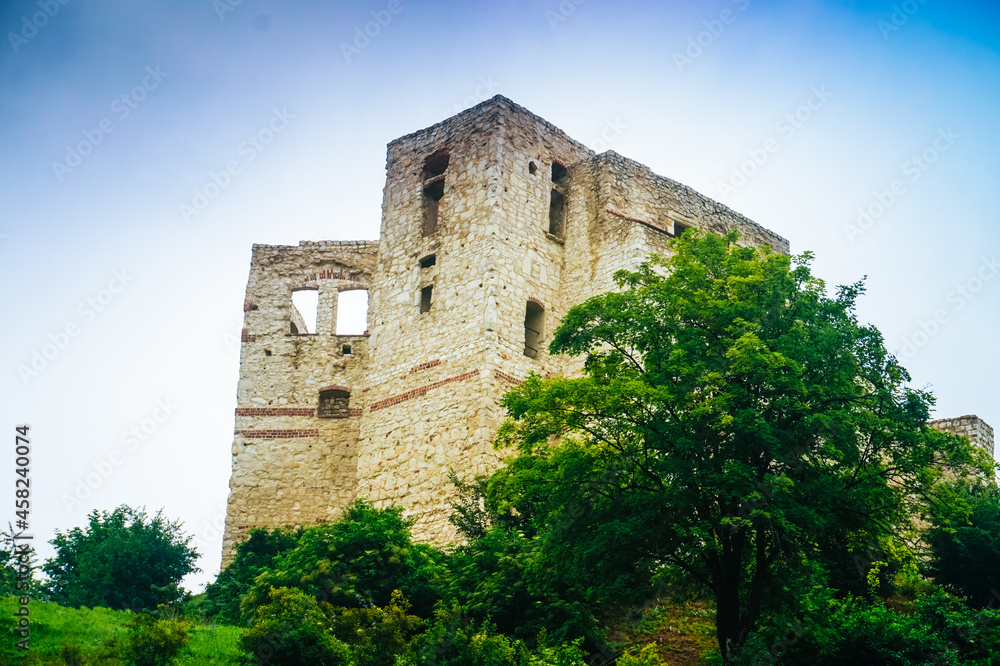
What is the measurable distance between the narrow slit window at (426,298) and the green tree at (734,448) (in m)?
9.18

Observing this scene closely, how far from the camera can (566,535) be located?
1441 cm

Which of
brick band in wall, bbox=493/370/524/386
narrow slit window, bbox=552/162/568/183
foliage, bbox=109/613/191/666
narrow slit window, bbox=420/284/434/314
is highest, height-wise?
narrow slit window, bbox=552/162/568/183

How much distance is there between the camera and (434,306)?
2377cm

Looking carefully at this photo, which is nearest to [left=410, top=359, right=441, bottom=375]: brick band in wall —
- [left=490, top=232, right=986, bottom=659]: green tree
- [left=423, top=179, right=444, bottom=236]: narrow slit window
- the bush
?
[left=423, top=179, right=444, bottom=236]: narrow slit window

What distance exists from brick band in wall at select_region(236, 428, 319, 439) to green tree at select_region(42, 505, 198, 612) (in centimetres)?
270

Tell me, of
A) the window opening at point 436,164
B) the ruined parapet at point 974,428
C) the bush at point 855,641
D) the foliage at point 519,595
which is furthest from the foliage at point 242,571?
the ruined parapet at point 974,428

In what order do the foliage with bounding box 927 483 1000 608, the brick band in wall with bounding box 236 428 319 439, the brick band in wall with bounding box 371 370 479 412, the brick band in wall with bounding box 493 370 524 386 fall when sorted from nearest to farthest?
the foliage with bounding box 927 483 1000 608, the brick band in wall with bounding box 493 370 524 386, the brick band in wall with bounding box 371 370 479 412, the brick band in wall with bounding box 236 428 319 439

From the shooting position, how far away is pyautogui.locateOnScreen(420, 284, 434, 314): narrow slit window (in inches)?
953

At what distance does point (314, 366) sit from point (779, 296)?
46.1 feet

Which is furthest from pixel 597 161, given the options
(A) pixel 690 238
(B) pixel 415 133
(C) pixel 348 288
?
(A) pixel 690 238

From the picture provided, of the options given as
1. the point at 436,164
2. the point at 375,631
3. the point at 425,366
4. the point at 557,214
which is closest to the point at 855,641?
the point at 375,631

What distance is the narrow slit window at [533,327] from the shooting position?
24000 millimetres

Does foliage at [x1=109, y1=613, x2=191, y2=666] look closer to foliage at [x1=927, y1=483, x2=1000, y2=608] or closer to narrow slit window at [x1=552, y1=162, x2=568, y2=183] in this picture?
foliage at [x1=927, y1=483, x2=1000, y2=608]

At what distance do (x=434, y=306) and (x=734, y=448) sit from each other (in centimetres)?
1103
